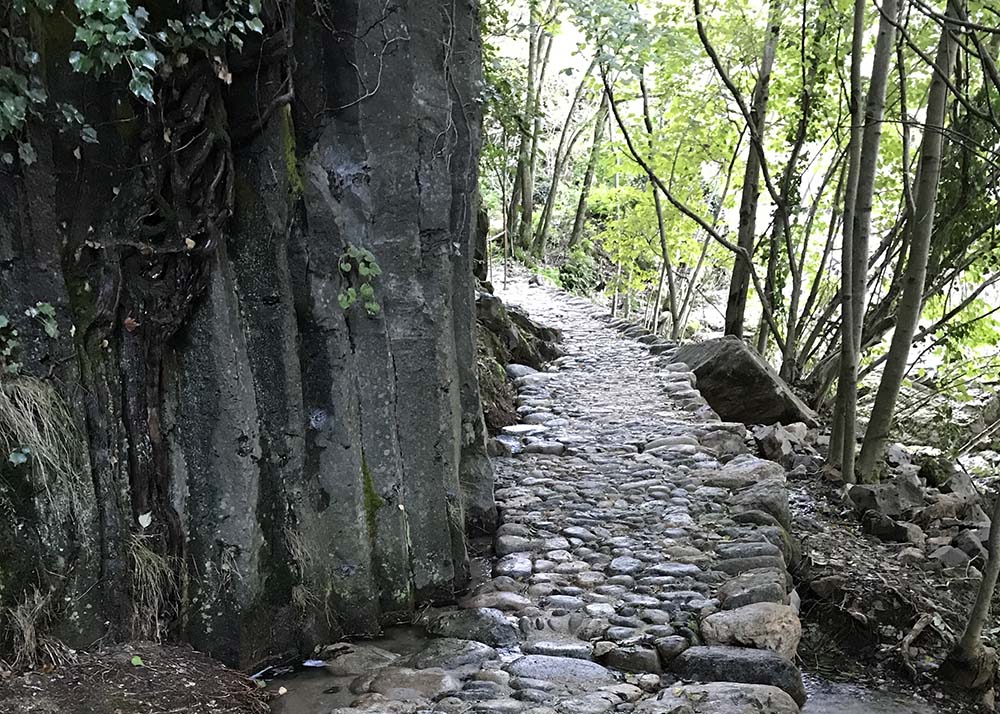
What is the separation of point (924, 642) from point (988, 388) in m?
7.42

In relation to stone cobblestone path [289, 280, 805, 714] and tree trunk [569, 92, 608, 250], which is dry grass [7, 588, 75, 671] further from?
tree trunk [569, 92, 608, 250]

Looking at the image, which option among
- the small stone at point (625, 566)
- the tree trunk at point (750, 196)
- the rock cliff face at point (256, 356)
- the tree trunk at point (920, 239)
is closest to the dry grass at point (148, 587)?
the rock cliff face at point (256, 356)

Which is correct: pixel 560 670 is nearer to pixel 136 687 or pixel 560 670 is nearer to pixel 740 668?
pixel 740 668

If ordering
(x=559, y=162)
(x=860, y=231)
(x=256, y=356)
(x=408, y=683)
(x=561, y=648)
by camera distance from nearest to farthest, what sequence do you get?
1. (x=408, y=683)
2. (x=256, y=356)
3. (x=561, y=648)
4. (x=860, y=231)
5. (x=559, y=162)

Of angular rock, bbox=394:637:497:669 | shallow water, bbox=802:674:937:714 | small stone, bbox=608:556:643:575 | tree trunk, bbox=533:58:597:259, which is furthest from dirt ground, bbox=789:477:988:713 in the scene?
tree trunk, bbox=533:58:597:259

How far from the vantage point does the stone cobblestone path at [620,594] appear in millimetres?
3455

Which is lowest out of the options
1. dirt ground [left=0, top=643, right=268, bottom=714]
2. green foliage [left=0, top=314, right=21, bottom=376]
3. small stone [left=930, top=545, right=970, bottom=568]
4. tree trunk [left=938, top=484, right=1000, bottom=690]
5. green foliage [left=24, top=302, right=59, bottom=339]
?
tree trunk [left=938, top=484, right=1000, bottom=690]

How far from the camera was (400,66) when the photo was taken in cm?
397

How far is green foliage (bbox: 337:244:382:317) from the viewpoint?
12.6 ft

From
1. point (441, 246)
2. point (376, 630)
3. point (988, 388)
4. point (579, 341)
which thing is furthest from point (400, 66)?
point (988, 388)

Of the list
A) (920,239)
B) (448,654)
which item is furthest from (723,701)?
(920,239)

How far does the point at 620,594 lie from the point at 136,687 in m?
2.37

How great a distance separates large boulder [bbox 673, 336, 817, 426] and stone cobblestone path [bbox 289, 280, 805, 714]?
50.0 inches

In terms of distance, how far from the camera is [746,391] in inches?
337
